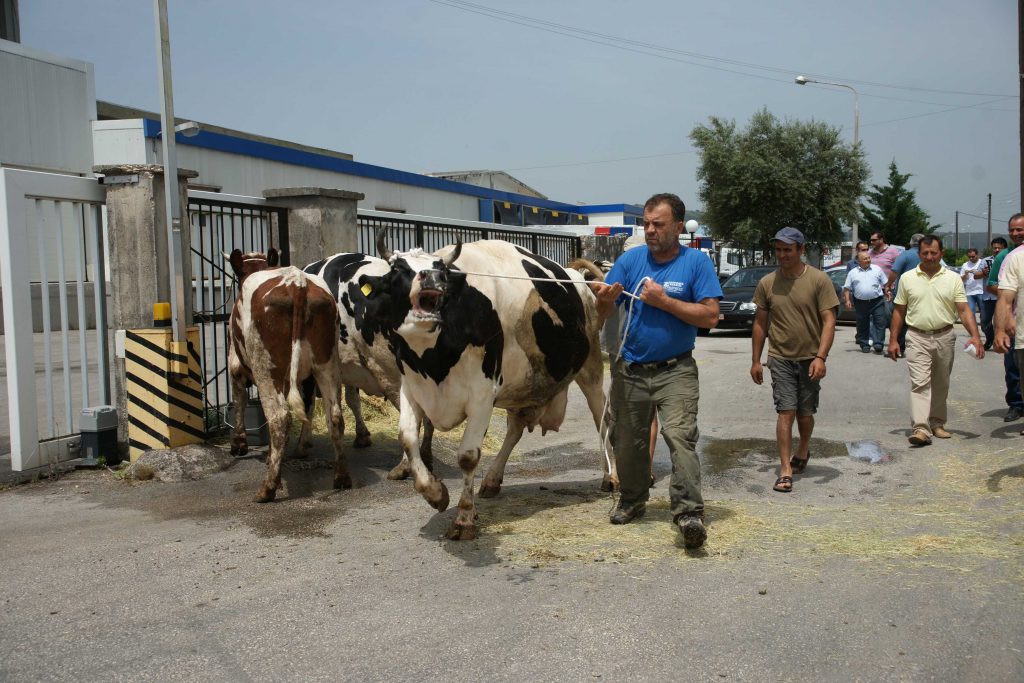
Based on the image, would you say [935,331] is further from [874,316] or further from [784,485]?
[874,316]

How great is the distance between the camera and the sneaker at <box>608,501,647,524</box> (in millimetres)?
5996

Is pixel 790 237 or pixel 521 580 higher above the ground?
pixel 790 237

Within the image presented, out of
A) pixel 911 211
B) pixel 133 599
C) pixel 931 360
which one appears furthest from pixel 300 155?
pixel 911 211

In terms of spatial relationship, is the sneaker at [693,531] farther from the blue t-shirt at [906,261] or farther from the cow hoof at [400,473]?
the blue t-shirt at [906,261]

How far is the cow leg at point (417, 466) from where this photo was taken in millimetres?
5465

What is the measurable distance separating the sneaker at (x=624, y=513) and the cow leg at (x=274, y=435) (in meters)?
2.59

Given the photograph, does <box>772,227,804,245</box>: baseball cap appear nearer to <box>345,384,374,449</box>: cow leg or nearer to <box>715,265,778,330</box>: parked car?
<box>345,384,374,449</box>: cow leg

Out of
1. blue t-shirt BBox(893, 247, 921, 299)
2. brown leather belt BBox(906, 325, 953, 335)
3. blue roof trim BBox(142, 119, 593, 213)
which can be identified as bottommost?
brown leather belt BBox(906, 325, 953, 335)

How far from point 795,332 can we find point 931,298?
2.42 meters

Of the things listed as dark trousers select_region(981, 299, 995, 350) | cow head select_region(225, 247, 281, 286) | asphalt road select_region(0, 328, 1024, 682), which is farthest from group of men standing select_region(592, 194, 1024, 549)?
cow head select_region(225, 247, 281, 286)

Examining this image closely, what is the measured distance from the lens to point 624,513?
6008 mm

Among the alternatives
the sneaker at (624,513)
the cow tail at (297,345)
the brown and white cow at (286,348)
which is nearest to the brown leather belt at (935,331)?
the sneaker at (624,513)

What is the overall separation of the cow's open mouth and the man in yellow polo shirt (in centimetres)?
536

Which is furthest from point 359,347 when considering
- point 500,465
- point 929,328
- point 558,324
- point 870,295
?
point 870,295
